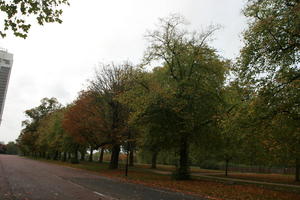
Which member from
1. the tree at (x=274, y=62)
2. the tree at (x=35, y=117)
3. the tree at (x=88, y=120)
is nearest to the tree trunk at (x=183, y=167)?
the tree at (x=274, y=62)

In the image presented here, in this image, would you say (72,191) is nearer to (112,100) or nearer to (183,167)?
(183,167)

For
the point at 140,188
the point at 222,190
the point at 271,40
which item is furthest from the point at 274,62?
the point at 140,188

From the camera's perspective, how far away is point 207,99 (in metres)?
22.4

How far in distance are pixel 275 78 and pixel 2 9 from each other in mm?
13210

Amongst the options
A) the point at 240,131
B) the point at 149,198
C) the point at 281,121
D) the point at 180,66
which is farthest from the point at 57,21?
the point at 180,66

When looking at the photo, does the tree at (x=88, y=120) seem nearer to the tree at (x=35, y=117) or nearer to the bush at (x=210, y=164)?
the bush at (x=210, y=164)

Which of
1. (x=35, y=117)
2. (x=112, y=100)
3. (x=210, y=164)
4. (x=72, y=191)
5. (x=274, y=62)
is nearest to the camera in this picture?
(x=72, y=191)

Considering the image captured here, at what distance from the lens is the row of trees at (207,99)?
14250 mm

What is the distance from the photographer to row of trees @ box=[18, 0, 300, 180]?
1425 centimetres

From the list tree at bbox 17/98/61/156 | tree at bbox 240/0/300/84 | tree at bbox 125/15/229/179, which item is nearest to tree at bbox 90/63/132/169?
tree at bbox 125/15/229/179

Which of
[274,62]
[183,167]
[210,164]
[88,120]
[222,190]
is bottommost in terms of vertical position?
[210,164]

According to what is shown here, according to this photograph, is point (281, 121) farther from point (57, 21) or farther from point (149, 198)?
point (57, 21)

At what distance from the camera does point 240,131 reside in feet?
50.0

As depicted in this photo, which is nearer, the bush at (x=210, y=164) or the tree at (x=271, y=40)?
the tree at (x=271, y=40)
